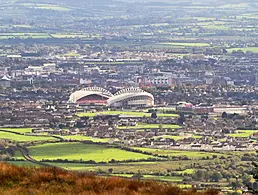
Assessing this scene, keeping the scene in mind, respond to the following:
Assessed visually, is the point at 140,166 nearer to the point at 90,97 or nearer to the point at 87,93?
the point at 90,97

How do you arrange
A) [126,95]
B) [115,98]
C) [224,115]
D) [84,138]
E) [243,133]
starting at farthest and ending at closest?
[126,95] → [115,98] → [224,115] → [243,133] → [84,138]

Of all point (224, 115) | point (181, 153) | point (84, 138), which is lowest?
point (181, 153)

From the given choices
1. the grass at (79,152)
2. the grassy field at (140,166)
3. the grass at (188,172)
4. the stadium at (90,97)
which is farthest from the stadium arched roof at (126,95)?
the grass at (188,172)

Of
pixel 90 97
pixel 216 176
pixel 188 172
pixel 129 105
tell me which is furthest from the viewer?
pixel 90 97

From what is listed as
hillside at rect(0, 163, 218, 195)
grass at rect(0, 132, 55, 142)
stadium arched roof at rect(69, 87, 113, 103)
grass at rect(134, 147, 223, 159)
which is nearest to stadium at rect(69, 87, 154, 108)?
stadium arched roof at rect(69, 87, 113, 103)

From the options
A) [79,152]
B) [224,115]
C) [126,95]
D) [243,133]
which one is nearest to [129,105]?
[126,95]

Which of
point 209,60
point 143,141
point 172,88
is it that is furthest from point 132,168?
point 209,60

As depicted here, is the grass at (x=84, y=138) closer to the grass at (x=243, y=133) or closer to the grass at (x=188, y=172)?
the grass at (x=243, y=133)
